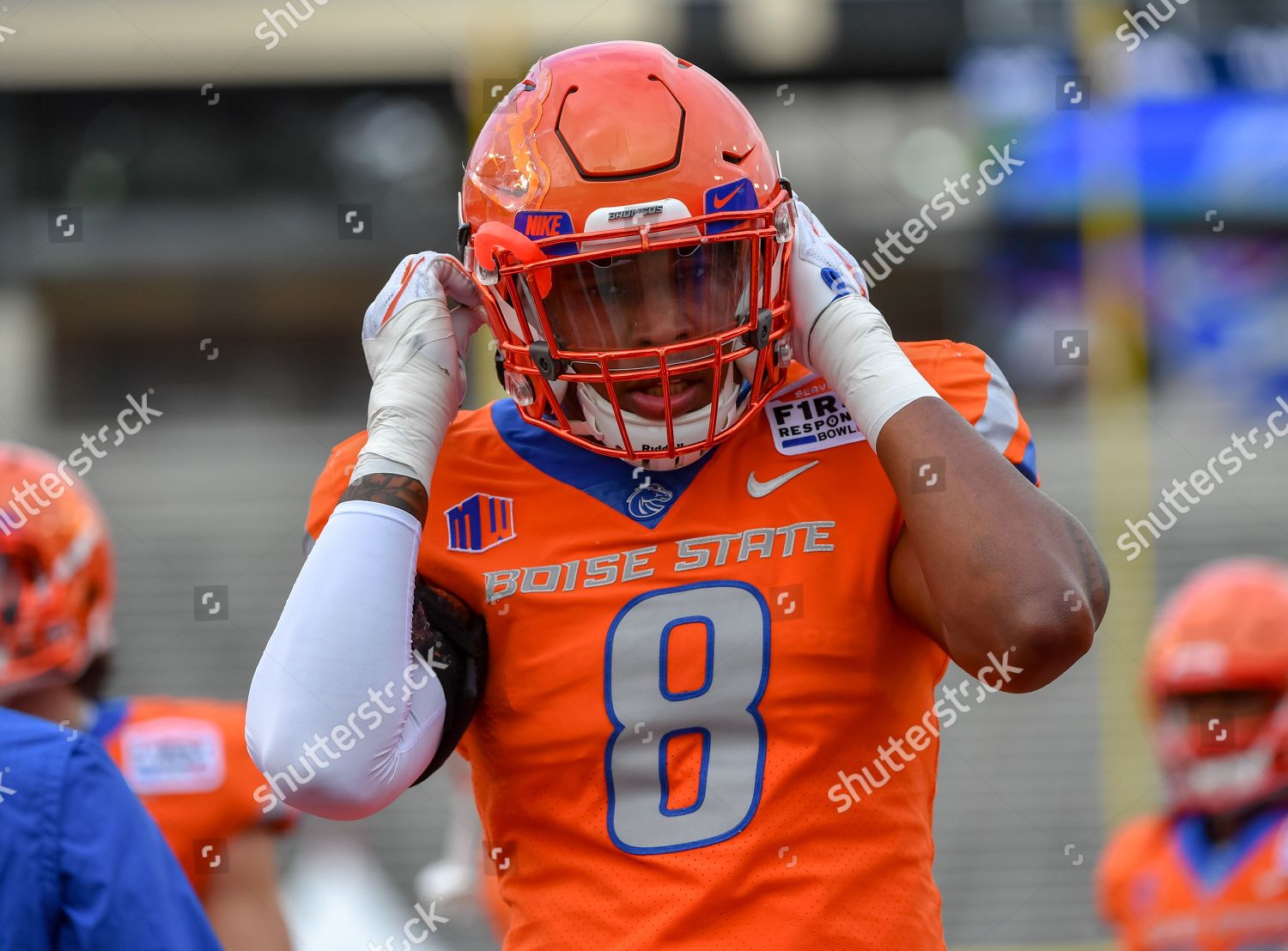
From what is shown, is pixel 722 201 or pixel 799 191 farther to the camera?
pixel 799 191

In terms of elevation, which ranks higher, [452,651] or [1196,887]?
[452,651]

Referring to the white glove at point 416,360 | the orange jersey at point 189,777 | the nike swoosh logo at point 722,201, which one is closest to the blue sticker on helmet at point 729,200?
the nike swoosh logo at point 722,201

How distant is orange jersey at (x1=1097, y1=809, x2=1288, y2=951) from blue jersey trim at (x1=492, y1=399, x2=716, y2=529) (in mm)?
2585

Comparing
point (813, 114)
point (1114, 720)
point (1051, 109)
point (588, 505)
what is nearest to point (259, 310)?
point (813, 114)

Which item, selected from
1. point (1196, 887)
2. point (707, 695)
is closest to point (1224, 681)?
point (1196, 887)

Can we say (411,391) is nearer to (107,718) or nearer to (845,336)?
(845,336)

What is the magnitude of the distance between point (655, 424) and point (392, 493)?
314 mm

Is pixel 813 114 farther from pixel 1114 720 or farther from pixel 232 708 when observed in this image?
pixel 232 708

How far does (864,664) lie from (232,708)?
6.85 ft

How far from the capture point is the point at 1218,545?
8.66 metres

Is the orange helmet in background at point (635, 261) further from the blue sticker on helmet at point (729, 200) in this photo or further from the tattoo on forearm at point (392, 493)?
the tattoo on forearm at point (392, 493)

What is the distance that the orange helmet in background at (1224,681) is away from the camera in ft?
13.6

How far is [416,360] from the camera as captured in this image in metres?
1.97

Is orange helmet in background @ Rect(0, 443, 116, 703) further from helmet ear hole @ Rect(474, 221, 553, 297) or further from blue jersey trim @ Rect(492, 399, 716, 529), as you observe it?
helmet ear hole @ Rect(474, 221, 553, 297)
